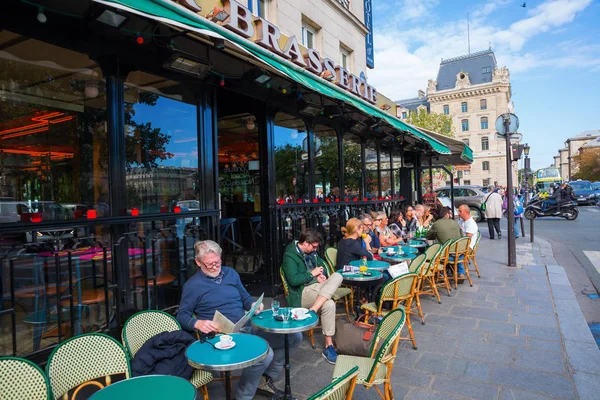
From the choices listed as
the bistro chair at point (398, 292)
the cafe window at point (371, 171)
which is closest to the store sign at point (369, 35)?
the cafe window at point (371, 171)

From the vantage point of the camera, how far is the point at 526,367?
11.8 ft

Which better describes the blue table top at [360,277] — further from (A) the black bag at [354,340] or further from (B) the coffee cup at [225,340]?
(B) the coffee cup at [225,340]

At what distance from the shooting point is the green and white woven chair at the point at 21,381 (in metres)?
2.03

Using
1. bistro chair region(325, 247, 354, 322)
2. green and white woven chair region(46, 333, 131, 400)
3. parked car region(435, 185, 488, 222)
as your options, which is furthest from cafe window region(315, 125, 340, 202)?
parked car region(435, 185, 488, 222)

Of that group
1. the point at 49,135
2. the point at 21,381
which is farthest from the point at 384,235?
the point at 21,381

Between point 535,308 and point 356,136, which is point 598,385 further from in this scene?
point 356,136

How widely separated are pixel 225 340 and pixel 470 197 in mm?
19071

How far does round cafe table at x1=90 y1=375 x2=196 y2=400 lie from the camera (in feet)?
6.67

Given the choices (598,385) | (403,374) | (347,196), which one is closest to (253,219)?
(347,196)

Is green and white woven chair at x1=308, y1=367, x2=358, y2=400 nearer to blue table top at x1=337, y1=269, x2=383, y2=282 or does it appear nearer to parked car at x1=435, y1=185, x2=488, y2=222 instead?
blue table top at x1=337, y1=269, x2=383, y2=282

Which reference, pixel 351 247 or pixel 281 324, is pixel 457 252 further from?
pixel 281 324

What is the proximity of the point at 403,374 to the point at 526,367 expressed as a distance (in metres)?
1.18

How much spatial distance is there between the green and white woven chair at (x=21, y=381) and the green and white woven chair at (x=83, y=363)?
0.15 meters

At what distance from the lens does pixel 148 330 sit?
9.66 ft
